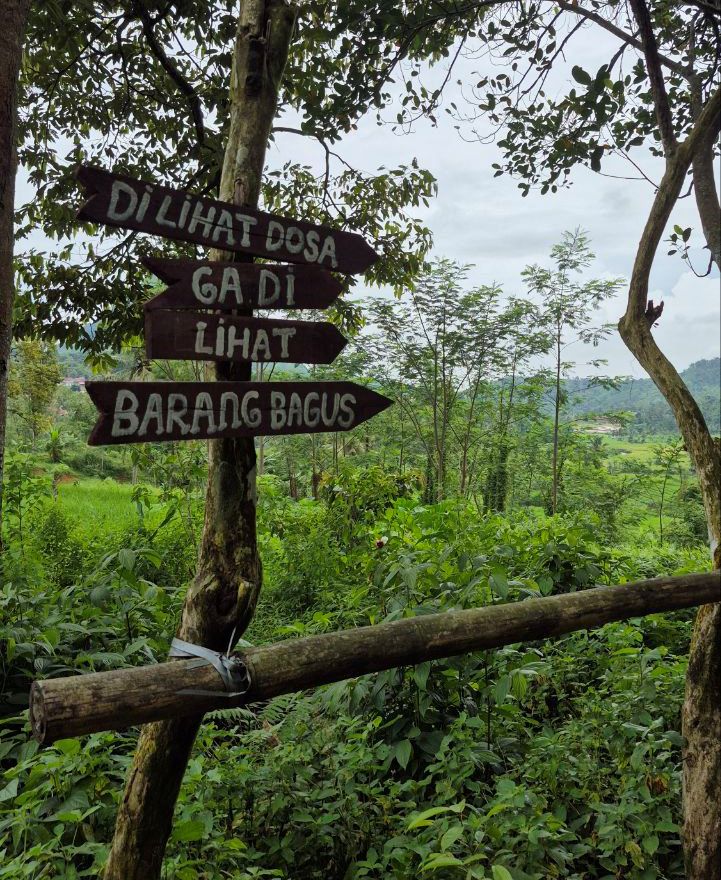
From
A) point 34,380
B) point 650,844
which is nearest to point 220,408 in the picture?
point 650,844

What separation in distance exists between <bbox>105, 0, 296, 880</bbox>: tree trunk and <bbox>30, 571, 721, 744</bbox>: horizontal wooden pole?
0.23 meters

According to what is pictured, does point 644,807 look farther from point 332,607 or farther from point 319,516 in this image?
point 319,516

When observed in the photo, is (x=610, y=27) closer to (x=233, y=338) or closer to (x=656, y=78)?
(x=656, y=78)

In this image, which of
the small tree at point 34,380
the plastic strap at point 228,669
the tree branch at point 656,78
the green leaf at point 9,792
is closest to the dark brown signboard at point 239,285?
the plastic strap at point 228,669

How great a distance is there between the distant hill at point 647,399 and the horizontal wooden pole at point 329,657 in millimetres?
1323

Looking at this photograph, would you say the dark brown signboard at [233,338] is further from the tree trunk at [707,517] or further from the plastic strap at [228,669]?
the tree trunk at [707,517]

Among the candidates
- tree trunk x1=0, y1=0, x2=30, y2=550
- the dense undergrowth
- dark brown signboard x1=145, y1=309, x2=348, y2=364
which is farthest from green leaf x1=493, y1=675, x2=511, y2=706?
tree trunk x1=0, y1=0, x2=30, y2=550

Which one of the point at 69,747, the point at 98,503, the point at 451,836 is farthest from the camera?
the point at 98,503

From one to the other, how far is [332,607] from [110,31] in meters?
4.51

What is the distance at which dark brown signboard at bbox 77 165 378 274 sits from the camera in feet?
5.08

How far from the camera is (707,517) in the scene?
280 centimetres

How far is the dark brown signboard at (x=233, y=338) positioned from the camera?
160 centimetres

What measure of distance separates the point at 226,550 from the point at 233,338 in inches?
25.1

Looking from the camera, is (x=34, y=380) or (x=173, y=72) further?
(x=34, y=380)
